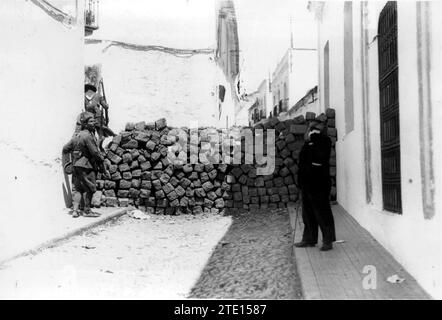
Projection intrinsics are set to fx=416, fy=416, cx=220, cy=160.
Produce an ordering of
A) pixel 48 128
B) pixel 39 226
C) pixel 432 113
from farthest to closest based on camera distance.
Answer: pixel 48 128, pixel 39 226, pixel 432 113

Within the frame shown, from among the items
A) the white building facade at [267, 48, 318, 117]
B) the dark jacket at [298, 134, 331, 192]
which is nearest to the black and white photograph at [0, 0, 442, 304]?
the dark jacket at [298, 134, 331, 192]

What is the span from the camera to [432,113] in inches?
121

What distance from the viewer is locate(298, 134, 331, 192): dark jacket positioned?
15.2 feet

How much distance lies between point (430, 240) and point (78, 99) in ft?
21.9

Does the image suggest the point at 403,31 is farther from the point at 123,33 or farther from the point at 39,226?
the point at 123,33

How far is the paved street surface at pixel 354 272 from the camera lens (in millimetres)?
3246

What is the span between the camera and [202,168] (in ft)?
28.6

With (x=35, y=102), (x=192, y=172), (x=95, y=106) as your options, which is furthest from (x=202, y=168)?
(x=35, y=102)

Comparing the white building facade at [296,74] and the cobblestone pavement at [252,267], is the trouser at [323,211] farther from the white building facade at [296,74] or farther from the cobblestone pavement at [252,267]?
the white building facade at [296,74]

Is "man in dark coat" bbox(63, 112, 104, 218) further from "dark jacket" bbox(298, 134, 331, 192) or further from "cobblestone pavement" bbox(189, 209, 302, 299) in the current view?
"dark jacket" bbox(298, 134, 331, 192)

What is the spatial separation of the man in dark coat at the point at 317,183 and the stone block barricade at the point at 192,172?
3759 millimetres

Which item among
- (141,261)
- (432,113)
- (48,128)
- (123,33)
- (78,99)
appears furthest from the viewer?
(123,33)

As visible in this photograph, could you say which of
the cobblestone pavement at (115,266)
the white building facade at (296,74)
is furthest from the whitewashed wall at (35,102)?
the white building facade at (296,74)

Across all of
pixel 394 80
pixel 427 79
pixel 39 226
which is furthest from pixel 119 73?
pixel 427 79
